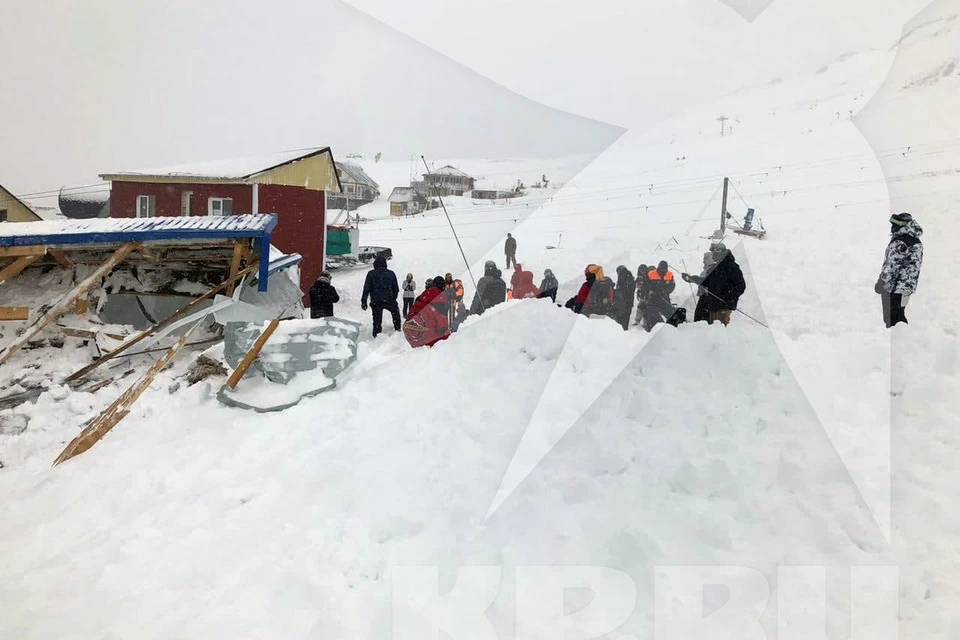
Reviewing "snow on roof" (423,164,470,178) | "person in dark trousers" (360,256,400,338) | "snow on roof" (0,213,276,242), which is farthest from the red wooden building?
"snow on roof" (423,164,470,178)

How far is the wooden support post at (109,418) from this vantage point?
14.4ft

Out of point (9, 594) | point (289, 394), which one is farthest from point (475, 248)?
point (9, 594)

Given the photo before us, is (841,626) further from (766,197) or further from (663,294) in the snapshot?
(766,197)

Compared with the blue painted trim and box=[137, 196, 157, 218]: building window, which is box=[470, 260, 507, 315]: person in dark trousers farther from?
box=[137, 196, 157, 218]: building window

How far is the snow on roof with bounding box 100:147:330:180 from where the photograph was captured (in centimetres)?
1316

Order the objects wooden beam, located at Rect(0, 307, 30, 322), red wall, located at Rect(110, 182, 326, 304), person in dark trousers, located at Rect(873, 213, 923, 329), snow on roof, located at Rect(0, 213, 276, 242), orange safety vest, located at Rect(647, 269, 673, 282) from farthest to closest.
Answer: red wall, located at Rect(110, 182, 326, 304)
orange safety vest, located at Rect(647, 269, 673, 282)
wooden beam, located at Rect(0, 307, 30, 322)
snow on roof, located at Rect(0, 213, 276, 242)
person in dark trousers, located at Rect(873, 213, 923, 329)

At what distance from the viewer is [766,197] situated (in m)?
15.3

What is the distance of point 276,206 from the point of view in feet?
44.5

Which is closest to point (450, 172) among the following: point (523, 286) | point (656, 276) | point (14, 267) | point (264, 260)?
point (523, 286)

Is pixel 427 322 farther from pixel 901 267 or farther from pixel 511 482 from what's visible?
pixel 901 267

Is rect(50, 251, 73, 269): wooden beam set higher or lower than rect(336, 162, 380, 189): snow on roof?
lower

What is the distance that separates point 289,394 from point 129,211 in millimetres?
13420

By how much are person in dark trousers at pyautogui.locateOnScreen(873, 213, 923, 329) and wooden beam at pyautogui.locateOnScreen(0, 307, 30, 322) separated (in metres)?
10.6

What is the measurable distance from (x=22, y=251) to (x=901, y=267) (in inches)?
419
